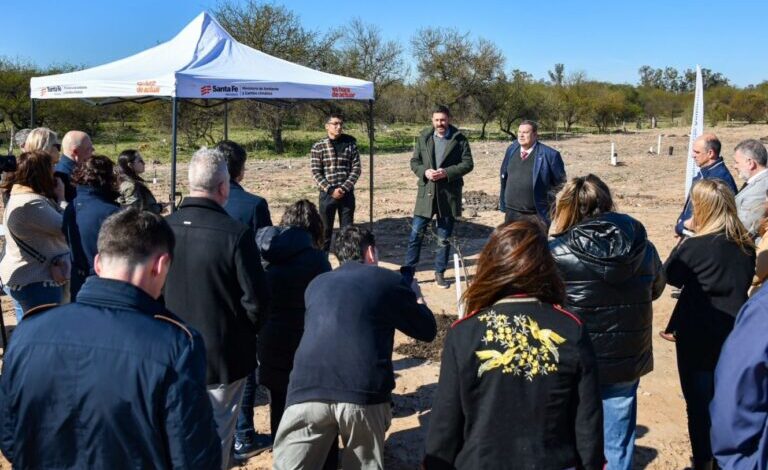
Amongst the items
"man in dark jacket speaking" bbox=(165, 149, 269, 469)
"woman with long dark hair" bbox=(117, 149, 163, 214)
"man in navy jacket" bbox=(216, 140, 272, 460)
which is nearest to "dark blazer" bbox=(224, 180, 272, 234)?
"man in navy jacket" bbox=(216, 140, 272, 460)

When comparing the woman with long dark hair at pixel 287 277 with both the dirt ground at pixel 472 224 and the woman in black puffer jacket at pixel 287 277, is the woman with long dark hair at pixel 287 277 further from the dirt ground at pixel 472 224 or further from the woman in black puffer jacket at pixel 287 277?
the dirt ground at pixel 472 224

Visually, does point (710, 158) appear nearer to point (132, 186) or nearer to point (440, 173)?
point (440, 173)

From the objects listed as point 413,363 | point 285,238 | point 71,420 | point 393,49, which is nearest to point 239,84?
point 413,363

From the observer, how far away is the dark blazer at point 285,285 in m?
3.76

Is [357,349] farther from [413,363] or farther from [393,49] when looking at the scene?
[393,49]

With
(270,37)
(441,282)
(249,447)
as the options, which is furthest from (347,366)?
(270,37)

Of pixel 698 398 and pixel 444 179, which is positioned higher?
pixel 444 179

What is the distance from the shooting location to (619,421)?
3393mm

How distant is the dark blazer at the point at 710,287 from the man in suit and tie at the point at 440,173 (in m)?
4.12

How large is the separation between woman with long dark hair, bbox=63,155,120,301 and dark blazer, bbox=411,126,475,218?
3.98m

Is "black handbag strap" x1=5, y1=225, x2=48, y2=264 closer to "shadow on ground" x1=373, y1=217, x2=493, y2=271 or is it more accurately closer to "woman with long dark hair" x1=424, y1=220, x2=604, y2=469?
"woman with long dark hair" x1=424, y1=220, x2=604, y2=469

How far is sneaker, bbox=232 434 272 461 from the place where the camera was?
4262mm

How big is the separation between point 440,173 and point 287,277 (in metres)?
4.06

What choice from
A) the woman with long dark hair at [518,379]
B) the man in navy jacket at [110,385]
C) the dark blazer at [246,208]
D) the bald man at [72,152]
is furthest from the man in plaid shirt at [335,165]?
the man in navy jacket at [110,385]
